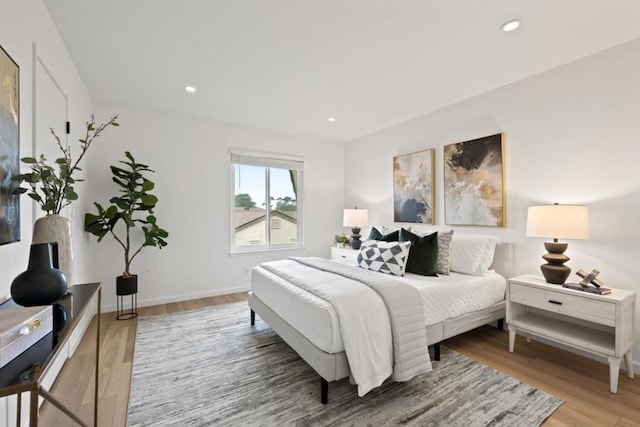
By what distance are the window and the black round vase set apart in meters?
3.26

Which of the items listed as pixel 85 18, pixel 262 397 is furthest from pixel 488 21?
pixel 262 397

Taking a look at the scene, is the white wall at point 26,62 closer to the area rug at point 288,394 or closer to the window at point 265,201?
the area rug at point 288,394

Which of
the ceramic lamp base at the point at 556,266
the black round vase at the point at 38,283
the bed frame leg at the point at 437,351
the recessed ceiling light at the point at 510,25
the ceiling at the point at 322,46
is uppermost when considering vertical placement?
the ceiling at the point at 322,46

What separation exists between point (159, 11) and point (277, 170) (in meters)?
3.05

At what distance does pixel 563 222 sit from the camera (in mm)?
2354

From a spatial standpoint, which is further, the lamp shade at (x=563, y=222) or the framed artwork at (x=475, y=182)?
the framed artwork at (x=475, y=182)

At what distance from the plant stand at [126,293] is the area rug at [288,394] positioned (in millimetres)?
839

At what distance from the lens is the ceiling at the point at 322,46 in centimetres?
195

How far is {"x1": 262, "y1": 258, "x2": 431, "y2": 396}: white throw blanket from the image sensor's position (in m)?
1.88

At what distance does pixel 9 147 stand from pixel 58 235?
47 centimetres

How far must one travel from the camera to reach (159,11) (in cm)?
197

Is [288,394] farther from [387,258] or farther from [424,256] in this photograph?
[424,256]

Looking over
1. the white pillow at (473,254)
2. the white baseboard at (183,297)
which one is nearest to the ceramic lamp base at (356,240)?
the white pillow at (473,254)

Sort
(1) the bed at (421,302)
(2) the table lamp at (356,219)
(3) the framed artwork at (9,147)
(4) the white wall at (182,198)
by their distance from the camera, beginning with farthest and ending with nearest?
(2) the table lamp at (356,219) < (4) the white wall at (182,198) < (1) the bed at (421,302) < (3) the framed artwork at (9,147)
